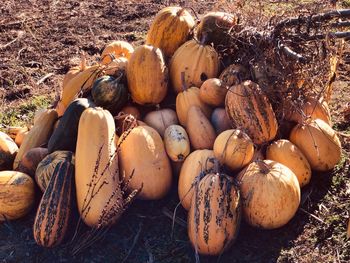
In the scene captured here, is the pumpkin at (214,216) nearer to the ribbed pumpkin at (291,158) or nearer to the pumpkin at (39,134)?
the ribbed pumpkin at (291,158)

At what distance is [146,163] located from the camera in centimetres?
384

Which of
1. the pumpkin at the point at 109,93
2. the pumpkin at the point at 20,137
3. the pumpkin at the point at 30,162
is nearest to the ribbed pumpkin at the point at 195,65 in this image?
the pumpkin at the point at 109,93

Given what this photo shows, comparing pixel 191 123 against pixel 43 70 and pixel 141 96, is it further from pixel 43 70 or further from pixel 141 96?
pixel 43 70

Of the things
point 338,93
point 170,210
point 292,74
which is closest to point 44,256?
point 170,210

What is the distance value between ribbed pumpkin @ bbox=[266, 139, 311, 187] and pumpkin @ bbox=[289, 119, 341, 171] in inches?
4.3

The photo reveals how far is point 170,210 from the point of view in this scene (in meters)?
3.89

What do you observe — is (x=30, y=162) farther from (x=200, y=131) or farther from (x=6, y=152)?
(x=200, y=131)

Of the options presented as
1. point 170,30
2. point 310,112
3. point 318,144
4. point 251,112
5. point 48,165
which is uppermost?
point 170,30

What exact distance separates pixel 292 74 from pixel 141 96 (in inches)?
49.4

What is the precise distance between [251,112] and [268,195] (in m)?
0.71

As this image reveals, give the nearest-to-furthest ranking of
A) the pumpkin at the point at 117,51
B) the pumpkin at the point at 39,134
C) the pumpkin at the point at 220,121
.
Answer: the pumpkin at the point at 220,121
the pumpkin at the point at 39,134
the pumpkin at the point at 117,51

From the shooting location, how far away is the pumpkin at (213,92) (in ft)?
13.5

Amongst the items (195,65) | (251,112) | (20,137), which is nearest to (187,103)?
(195,65)

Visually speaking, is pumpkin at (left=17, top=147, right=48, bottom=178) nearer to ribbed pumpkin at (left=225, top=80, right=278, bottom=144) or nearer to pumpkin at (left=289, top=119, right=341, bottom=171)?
ribbed pumpkin at (left=225, top=80, right=278, bottom=144)
